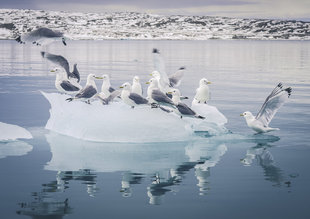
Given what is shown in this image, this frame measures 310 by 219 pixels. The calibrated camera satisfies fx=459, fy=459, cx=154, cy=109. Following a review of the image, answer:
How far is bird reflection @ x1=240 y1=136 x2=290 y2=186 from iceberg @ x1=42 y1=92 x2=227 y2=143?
54.9 inches

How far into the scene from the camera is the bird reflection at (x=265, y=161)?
8.66 metres

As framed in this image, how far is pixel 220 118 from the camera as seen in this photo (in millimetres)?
12750

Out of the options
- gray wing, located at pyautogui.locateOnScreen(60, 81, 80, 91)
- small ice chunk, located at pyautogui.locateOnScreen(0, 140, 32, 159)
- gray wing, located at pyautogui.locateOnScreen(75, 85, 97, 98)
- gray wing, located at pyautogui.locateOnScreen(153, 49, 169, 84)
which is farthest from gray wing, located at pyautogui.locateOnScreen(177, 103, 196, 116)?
gray wing, located at pyautogui.locateOnScreen(60, 81, 80, 91)

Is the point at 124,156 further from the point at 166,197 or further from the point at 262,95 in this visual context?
the point at 262,95

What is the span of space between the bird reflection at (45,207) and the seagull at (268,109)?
6.16m

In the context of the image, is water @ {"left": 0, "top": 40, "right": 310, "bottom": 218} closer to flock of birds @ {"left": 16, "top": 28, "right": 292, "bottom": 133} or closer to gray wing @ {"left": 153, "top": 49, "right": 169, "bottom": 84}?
flock of birds @ {"left": 16, "top": 28, "right": 292, "bottom": 133}

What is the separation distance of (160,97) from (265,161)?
10.5 ft

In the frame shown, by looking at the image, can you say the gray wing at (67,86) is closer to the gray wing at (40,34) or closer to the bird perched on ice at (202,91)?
the gray wing at (40,34)

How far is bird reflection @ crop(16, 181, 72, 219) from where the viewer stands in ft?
22.4

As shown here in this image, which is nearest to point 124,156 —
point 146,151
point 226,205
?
point 146,151

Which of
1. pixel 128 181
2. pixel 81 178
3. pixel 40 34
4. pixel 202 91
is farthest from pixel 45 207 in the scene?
pixel 40 34

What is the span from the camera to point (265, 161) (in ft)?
32.3

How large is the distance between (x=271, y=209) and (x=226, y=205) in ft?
2.26

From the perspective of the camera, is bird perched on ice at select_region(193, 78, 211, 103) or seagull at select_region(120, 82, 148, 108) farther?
bird perched on ice at select_region(193, 78, 211, 103)
